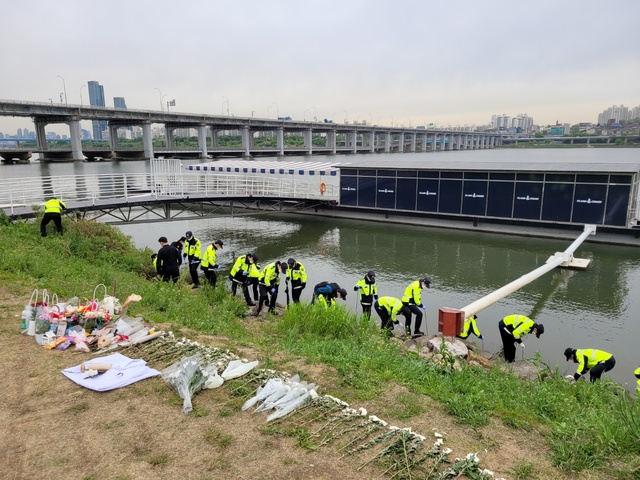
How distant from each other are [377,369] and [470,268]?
11.7 metres

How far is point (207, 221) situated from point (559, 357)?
2196cm

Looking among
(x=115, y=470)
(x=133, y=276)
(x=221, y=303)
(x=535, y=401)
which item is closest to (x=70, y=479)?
(x=115, y=470)

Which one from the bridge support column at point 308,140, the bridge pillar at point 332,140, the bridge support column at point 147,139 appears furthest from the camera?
the bridge pillar at point 332,140

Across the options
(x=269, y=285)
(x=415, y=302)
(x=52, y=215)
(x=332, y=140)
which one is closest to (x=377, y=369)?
(x=415, y=302)

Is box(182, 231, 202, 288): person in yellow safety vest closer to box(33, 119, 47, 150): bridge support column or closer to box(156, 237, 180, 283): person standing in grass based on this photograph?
box(156, 237, 180, 283): person standing in grass

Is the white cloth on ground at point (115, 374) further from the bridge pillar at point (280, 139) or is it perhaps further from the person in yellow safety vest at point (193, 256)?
the bridge pillar at point (280, 139)

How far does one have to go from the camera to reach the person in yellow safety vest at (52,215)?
14.3 m

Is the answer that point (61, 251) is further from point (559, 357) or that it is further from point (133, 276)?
point (559, 357)

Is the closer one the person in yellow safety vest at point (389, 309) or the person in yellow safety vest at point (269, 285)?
the person in yellow safety vest at point (389, 309)

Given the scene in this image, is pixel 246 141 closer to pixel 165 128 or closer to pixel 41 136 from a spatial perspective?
pixel 165 128

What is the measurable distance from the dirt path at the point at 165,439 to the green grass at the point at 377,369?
0.15 metres

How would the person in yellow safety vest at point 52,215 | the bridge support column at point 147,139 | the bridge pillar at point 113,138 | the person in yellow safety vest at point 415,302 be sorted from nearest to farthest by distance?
the person in yellow safety vest at point 415,302 < the person in yellow safety vest at point 52,215 < the bridge support column at point 147,139 < the bridge pillar at point 113,138

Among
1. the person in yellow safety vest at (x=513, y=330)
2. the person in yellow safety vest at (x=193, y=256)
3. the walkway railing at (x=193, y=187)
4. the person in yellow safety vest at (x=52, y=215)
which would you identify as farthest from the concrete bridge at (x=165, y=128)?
the person in yellow safety vest at (x=513, y=330)

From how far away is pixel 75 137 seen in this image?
46031 millimetres
